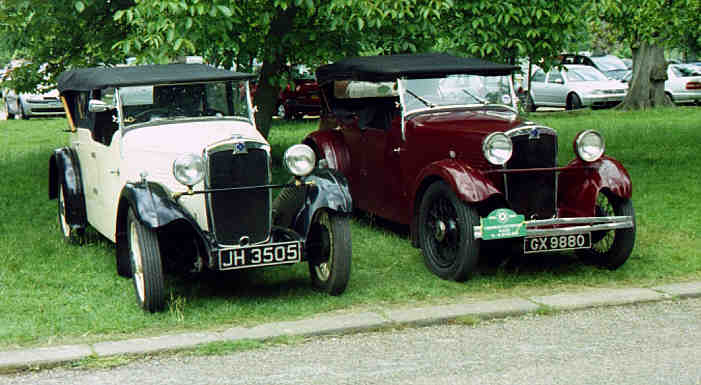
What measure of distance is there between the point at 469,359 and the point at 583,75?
23.8 metres

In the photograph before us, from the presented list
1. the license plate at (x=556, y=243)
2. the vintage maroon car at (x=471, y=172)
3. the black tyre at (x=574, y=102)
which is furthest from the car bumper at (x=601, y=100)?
the license plate at (x=556, y=243)

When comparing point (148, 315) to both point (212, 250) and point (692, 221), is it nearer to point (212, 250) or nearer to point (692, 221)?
point (212, 250)

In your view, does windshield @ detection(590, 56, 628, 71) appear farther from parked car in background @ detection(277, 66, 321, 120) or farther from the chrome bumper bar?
the chrome bumper bar

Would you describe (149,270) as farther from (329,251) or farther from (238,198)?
(329,251)

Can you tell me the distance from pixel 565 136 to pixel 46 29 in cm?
1036

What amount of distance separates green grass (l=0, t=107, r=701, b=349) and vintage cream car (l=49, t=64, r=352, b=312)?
0.28 m

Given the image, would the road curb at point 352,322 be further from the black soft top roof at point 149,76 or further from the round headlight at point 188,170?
the black soft top roof at point 149,76

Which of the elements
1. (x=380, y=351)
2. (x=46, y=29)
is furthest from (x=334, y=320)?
(x=46, y=29)

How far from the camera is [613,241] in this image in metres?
7.75

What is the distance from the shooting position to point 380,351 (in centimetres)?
Answer: 578

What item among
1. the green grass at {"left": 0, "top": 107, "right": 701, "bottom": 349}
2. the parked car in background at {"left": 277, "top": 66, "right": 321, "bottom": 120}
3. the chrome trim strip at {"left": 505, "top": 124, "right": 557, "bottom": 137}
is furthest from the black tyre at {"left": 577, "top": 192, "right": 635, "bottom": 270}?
the parked car in background at {"left": 277, "top": 66, "right": 321, "bottom": 120}

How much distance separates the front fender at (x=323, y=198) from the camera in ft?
22.6

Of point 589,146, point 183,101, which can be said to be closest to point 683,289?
point 589,146

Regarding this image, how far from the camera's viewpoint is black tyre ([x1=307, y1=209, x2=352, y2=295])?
6.88m
